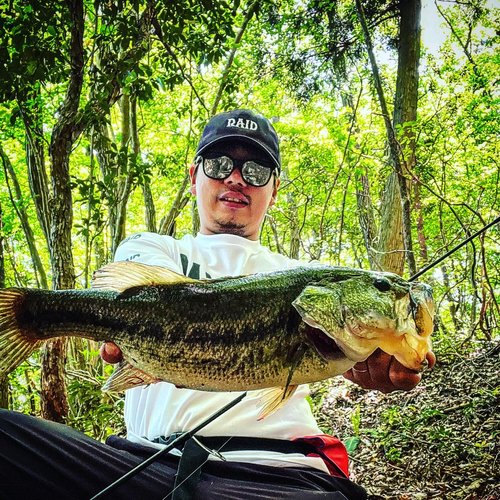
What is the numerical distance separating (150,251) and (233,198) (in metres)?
0.82

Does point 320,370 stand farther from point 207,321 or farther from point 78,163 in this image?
point 78,163

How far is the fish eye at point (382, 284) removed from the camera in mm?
1410

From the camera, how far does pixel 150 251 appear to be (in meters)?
2.14

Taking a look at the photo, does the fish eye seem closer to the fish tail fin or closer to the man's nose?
the fish tail fin

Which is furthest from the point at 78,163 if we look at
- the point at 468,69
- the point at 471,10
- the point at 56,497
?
the point at 471,10

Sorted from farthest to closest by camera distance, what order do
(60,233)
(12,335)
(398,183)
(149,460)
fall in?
1. (398,183)
2. (60,233)
3. (149,460)
4. (12,335)

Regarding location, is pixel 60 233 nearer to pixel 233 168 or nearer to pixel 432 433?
pixel 233 168

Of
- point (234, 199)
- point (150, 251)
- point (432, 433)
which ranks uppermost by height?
point (234, 199)

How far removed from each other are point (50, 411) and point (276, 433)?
3.74 m

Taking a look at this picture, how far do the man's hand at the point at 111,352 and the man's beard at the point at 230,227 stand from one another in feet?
4.77

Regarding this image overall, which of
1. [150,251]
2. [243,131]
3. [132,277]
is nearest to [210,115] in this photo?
[243,131]

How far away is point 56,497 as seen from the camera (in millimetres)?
1759

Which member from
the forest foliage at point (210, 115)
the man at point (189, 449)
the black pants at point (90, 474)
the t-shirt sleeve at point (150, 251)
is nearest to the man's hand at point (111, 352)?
the man at point (189, 449)

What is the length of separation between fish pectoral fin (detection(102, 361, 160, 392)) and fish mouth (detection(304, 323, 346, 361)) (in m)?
0.62
